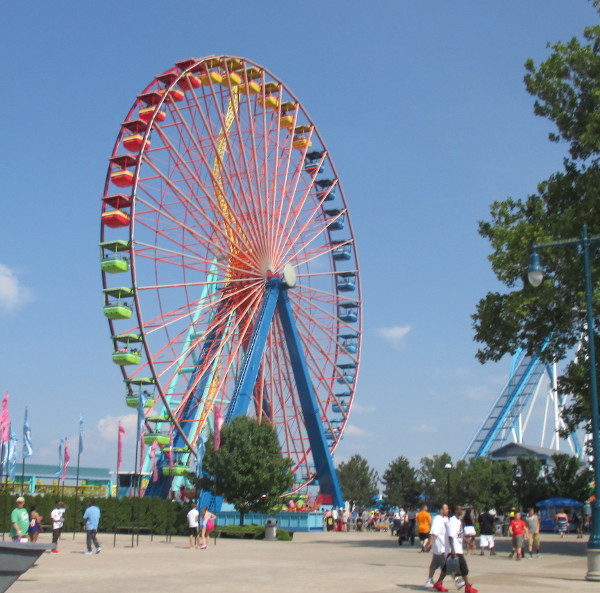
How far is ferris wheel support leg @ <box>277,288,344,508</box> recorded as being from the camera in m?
39.8

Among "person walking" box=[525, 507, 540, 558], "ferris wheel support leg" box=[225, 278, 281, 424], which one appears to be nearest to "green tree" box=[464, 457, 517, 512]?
"ferris wheel support leg" box=[225, 278, 281, 424]

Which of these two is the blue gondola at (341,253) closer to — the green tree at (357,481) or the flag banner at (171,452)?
the flag banner at (171,452)

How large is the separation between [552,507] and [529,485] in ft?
20.5

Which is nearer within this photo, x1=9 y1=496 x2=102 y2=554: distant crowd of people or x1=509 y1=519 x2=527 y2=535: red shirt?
x1=9 y1=496 x2=102 y2=554: distant crowd of people

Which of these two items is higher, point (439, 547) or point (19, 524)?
point (19, 524)

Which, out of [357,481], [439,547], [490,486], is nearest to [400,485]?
[357,481]

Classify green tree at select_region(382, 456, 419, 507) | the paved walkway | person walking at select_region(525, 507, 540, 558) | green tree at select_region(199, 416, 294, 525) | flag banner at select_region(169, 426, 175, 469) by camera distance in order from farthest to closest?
green tree at select_region(382, 456, 419, 507) → green tree at select_region(199, 416, 294, 525) → flag banner at select_region(169, 426, 175, 469) → person walking at select_region(525, 507, 540, 558) → the paved walkway

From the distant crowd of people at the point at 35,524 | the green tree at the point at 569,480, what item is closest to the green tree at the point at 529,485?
the green tree at the point at 569,480

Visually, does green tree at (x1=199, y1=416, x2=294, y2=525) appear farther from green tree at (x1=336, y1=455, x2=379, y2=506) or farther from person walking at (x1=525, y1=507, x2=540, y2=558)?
green tree at (x1=336, y1=455, x2=379, y2=506)

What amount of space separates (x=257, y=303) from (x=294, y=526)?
1001 centimetres

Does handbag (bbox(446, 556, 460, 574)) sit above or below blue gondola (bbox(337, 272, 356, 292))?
below

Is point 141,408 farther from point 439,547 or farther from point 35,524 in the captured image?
point 439,547

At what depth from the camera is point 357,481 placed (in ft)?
284

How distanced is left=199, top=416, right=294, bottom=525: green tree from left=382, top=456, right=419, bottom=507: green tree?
4155 cm
